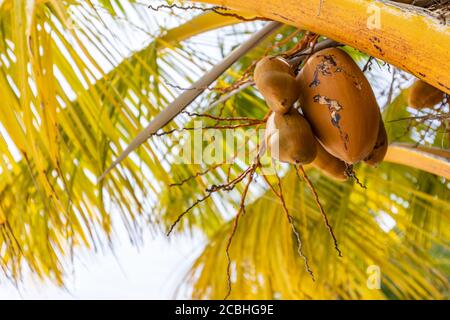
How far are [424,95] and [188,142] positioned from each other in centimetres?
78

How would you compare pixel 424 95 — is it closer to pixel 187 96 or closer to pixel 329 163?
pixel 329 163

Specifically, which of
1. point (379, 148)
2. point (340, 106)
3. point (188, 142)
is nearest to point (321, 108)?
point (340, 106)

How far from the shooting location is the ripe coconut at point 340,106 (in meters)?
0.82

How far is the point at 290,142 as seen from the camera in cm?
82

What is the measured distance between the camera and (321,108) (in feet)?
2.69

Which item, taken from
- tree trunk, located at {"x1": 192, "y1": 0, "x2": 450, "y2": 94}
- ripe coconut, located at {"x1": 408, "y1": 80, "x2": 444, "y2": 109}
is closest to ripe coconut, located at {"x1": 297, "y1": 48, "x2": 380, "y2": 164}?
tree trunk, located at {"x1": 192, "y1": 0, "x2": 450, "y2": 94}

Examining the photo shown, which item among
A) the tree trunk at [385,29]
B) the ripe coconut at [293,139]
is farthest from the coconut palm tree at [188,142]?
the ripe coconut at [293,139]

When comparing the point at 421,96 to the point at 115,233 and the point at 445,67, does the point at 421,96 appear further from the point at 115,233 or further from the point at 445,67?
the point at 115,233

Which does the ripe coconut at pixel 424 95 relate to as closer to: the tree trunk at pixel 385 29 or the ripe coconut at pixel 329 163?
the ripe coconut at pixel 329 163

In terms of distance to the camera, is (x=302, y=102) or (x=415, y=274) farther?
(x=415, y=274)
